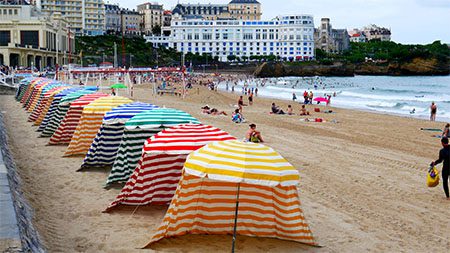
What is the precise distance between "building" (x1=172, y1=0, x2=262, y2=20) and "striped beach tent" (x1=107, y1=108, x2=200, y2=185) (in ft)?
511

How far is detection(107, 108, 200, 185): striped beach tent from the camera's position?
9.57 metres

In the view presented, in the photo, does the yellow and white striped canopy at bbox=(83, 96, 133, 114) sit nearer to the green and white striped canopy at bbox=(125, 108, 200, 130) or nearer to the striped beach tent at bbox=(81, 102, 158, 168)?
the striped beach tent at bbox=(81, 102, 158, 168)

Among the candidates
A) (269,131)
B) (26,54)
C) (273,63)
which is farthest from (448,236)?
(273,63)

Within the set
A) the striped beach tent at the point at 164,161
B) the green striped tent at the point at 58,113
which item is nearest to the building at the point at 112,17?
the green striped tent at the point at 58,113

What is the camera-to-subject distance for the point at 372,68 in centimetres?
14388

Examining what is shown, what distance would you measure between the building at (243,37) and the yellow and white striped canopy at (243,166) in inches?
5472

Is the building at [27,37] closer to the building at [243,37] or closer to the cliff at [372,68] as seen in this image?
the cliff at [372,68]

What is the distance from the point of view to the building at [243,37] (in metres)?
145

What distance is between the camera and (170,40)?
5709 inches

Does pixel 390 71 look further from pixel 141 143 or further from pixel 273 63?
pixel 141 143

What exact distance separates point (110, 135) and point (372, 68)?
139852mm

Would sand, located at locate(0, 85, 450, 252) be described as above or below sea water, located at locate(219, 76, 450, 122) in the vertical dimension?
above

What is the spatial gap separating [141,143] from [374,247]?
4447 mm

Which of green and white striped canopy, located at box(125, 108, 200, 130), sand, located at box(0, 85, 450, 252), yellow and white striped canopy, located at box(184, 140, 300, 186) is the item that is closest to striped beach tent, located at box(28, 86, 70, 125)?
sand, located at box(0, 85, 450, 252)
